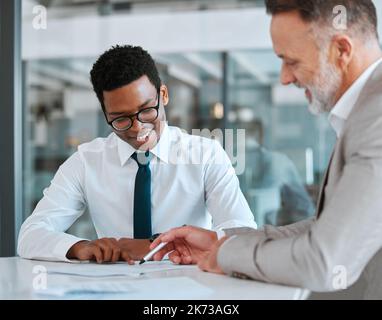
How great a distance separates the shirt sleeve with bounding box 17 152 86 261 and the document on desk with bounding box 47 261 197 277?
120mm

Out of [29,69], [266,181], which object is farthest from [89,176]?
[29,69]

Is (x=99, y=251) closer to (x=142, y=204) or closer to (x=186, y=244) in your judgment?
(x=186, y=244)

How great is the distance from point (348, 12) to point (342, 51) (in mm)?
97

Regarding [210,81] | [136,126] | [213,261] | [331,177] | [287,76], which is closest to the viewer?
[331,177]

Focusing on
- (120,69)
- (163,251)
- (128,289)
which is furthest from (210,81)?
(128,289)

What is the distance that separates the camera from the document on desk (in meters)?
1.44

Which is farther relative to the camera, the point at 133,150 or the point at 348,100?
the point at 133,150

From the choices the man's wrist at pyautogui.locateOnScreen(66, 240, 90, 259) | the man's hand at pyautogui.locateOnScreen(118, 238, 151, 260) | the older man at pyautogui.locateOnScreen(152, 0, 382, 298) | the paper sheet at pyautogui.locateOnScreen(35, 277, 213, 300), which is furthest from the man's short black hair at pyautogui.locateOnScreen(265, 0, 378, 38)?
the man's wrist at pyautogui.locateOnScreen(66, 240, 90, 259)

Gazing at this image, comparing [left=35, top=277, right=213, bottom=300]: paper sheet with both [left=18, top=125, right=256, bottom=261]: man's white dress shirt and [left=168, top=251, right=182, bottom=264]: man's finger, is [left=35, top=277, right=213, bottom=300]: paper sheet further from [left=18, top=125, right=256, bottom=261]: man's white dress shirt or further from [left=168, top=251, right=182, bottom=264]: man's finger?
[left=18, top=125, right=256, bottom=261]: man's white dress shirt

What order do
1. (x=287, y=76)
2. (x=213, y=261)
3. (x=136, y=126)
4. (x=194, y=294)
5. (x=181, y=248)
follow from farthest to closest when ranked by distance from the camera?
(x=136, y=126) < (x=181, y=248) < (x=287, y=76) < (x=213, y=261) < (x=194, y=294)

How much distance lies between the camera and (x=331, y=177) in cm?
127

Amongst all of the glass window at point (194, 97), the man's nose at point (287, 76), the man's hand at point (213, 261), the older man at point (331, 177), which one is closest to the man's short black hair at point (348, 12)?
the older man at point (331, 177)

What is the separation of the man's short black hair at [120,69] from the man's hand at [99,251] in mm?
666

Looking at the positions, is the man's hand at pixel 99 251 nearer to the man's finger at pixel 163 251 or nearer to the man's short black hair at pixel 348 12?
the man's finger at pixel 163 251
